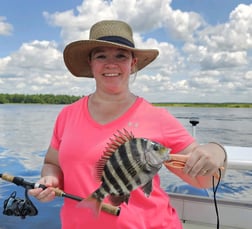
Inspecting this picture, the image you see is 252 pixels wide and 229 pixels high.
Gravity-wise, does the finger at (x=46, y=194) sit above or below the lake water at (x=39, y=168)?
above

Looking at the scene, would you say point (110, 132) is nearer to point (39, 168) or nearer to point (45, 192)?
point (45, 192)

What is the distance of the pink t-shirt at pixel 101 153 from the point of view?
121cm

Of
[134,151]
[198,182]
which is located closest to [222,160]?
[198,182]

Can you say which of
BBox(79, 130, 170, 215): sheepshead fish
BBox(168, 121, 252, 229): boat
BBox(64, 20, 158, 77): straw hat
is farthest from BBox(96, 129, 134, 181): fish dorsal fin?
BBox(168, 121, 252, 229): boat

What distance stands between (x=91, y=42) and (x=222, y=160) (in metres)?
0.64

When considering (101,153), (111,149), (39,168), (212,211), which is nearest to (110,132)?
(101,153)

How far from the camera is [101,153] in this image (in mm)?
1207

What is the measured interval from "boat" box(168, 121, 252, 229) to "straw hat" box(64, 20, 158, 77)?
102 cm

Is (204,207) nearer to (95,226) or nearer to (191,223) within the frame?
(191,223)

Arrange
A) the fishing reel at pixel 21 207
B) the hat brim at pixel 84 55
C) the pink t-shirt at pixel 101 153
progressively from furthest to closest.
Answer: the fishing reel at pixel 21 207
the hat brim at pixel 84 55
the pink t-shirt at pixel 101 153

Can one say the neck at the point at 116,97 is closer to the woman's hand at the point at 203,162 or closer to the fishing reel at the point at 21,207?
the woman's hand at the point at 203,162

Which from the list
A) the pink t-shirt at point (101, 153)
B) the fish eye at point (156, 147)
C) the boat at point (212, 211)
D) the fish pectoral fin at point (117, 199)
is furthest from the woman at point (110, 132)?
the boat at point (212, 211)

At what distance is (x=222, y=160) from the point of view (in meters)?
1.08

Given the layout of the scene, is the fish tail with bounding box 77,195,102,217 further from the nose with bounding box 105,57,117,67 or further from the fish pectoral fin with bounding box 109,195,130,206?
the nose with bounding box 105,57,117,67
